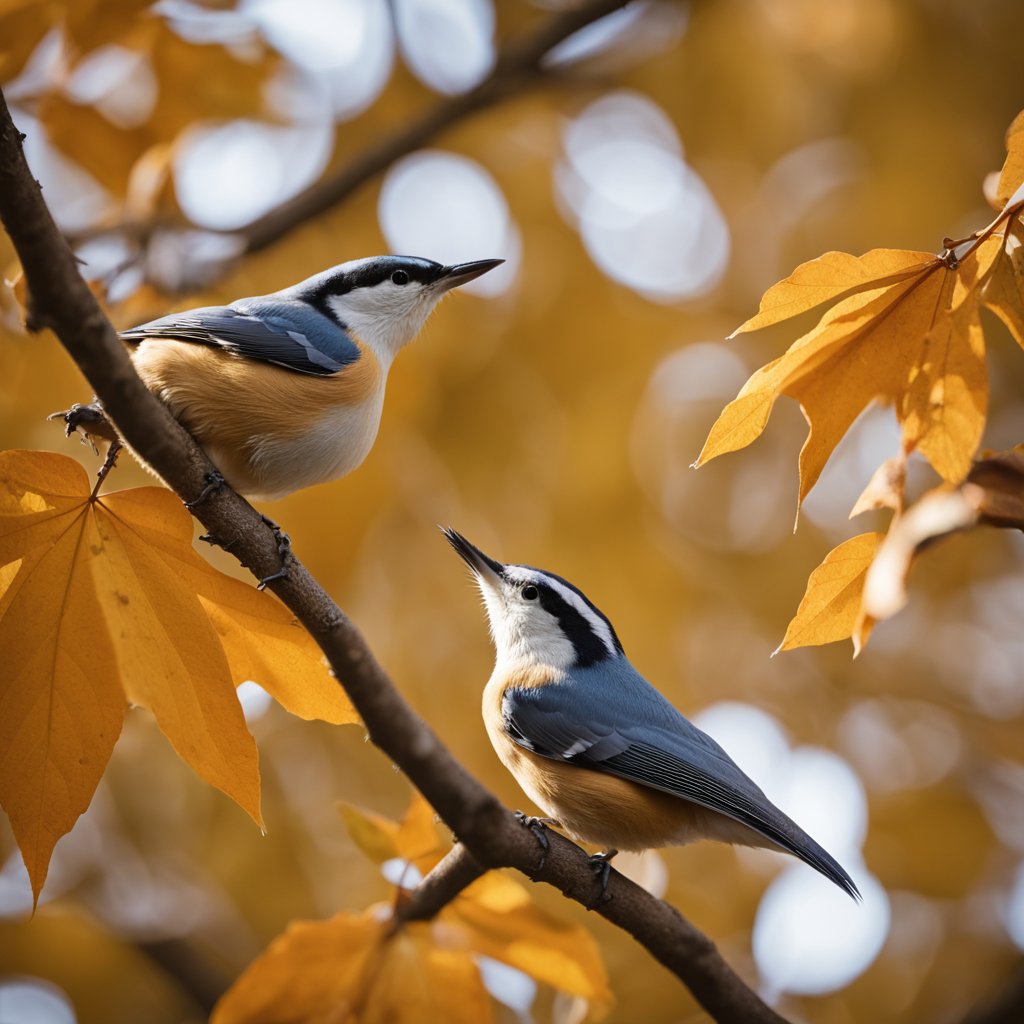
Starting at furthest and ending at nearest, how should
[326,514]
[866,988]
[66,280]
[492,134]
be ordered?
1. [492,134]
2. [866,988]
3. [326,514]
4. [66,280]

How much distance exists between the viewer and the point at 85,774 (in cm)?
194

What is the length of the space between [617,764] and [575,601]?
79 centimetres

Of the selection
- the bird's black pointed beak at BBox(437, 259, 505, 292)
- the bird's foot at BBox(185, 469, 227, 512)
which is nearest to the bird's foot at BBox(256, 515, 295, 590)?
the bird's foot at BBox(185, 469, 227, 512)

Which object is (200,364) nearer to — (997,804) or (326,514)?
(326,514)

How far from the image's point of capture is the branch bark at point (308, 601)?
162cm

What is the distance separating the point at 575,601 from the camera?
3.80 m

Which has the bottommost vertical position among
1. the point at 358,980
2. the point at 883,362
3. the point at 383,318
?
the point at 358,980

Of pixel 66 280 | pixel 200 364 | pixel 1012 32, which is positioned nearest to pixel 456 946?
pixel 200 364

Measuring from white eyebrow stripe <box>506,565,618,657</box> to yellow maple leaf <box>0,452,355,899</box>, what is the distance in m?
1.75

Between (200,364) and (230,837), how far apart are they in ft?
9.85

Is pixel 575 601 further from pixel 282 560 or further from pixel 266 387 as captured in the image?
pixel 282 560

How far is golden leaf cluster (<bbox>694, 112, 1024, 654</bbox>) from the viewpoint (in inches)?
70.4

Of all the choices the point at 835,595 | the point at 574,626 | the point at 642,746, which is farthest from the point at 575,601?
the point at 835,595

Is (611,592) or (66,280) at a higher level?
(66,280)
